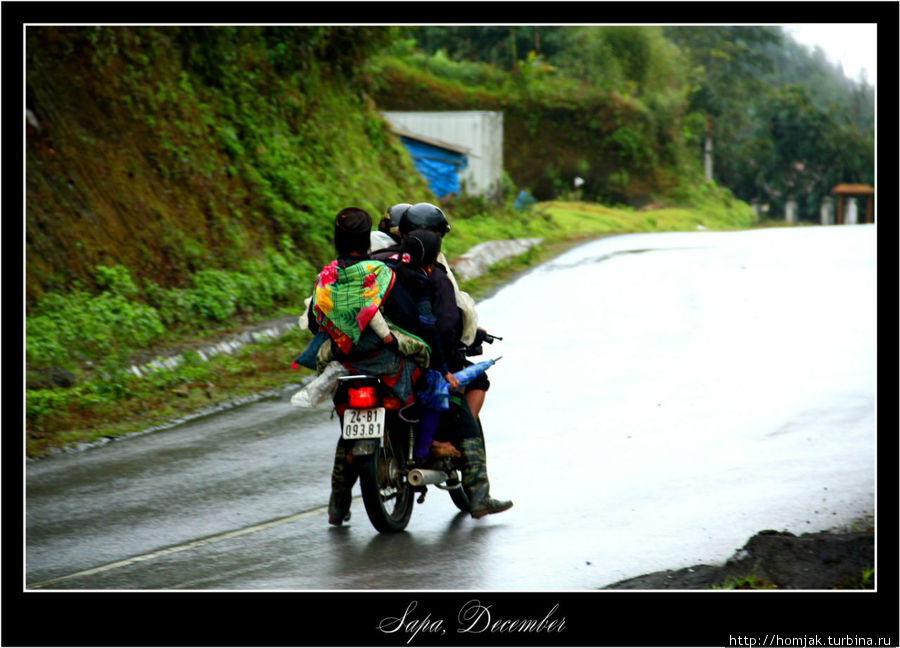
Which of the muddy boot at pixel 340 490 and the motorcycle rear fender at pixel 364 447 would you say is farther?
the muddy boot at pixel 340 490

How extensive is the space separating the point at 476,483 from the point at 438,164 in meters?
29.2

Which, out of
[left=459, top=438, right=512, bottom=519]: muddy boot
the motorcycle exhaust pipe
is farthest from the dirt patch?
the motorcycle exhaust pipe

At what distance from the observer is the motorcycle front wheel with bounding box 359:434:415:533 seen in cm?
655

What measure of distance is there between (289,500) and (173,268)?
718 centimetres

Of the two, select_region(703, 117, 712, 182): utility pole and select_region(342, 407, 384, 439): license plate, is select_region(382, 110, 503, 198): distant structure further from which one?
select_region(342, 407, 384, 439): license plate

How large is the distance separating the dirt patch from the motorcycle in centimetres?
154

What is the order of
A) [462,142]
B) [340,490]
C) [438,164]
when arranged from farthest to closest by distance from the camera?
[462,142] → [438,164] → [340,490]

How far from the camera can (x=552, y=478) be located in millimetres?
8109

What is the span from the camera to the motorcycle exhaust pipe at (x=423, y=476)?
6.86 meters

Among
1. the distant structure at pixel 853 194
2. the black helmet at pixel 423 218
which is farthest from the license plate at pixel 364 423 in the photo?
the distant structure at pixel 853 194

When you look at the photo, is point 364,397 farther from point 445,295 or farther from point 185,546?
point 185,546

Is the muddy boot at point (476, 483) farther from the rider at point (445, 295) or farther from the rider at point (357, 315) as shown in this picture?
the rider at point (357, 315)

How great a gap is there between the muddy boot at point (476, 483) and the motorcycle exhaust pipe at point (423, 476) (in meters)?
0.19

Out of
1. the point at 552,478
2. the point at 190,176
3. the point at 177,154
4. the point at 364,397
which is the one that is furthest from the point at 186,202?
the point at 364,397
